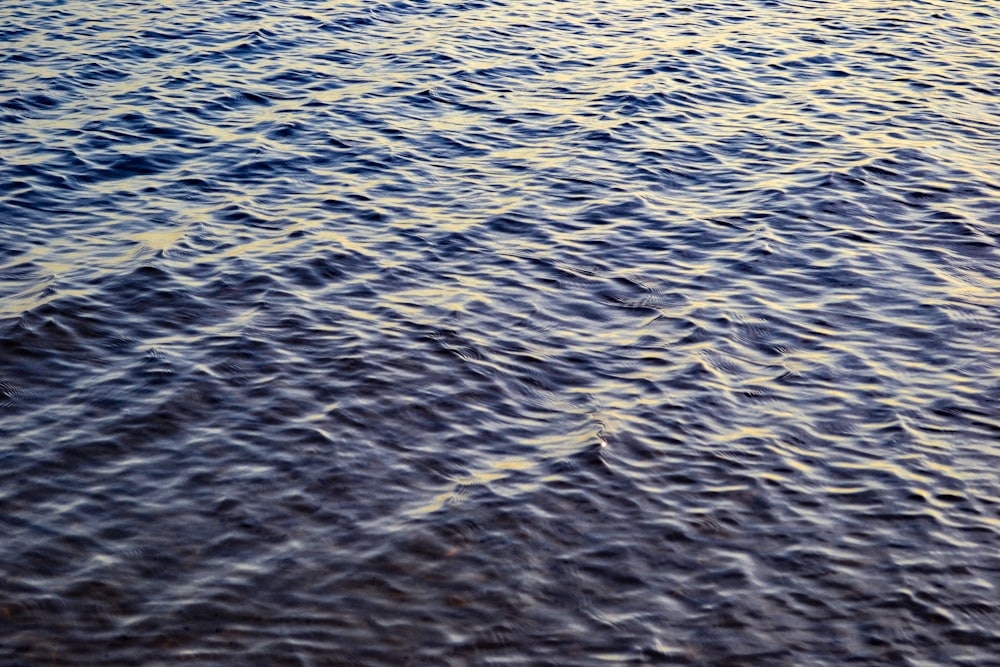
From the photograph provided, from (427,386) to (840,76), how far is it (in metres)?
17.2

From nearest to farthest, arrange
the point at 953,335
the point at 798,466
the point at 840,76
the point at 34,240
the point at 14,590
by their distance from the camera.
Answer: the point at 14,590 < the point at 798,466 < the point at 953,335 < the point at 34,240 < the point at 840,76

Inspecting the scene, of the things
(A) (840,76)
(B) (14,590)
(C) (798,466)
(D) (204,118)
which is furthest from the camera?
(A) (840,76)

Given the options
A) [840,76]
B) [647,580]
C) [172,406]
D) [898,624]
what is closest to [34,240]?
[172,406]

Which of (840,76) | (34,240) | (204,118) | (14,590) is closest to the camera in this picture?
(14,590)

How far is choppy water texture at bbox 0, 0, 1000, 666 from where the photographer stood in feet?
37.1

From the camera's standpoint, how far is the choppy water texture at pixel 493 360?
11.3 m

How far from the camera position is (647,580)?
38.4 feet

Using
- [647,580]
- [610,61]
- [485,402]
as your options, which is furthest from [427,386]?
[610,61]

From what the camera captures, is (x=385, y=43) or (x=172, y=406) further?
(x=385, y=43)

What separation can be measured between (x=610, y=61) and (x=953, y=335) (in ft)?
47.7

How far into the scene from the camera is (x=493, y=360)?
51.6 ft

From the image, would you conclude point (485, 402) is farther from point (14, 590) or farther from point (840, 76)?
point (840, 76)

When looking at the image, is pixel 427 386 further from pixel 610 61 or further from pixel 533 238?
pixel 610 61

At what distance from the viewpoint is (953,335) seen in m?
16.6
